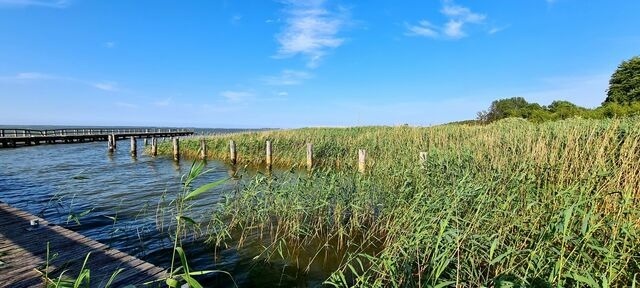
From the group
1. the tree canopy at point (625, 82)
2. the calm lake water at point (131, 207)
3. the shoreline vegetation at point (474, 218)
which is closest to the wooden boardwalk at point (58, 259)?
the calm lake water at point (131, 207)

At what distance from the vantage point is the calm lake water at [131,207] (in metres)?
5.46

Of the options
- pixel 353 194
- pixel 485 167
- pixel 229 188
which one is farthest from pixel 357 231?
pixel 229 188

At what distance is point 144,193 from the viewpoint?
11883 mm

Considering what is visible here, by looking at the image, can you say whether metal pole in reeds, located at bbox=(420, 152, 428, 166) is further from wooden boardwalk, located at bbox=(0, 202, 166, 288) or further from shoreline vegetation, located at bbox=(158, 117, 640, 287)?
wooden boardwalk, located at bbox=(0, 202, 166, 288)

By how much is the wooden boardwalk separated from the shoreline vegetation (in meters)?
1.64

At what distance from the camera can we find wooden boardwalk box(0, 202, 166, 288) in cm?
430

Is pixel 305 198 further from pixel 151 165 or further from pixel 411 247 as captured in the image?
pixel 151 165

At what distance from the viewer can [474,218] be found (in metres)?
3.69

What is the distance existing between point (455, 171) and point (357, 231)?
2.23m

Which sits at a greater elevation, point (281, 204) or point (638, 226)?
point (638, 226)

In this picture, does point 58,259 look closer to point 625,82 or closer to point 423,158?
point 423,158

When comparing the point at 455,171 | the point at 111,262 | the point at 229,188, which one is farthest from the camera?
the point at 229,188

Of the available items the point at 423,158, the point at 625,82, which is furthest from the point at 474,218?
the point at 625,82

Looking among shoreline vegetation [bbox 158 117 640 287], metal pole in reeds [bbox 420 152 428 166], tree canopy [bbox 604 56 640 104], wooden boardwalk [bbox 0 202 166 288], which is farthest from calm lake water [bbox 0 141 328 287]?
tree canopy [bbox 604 56 640 104]
